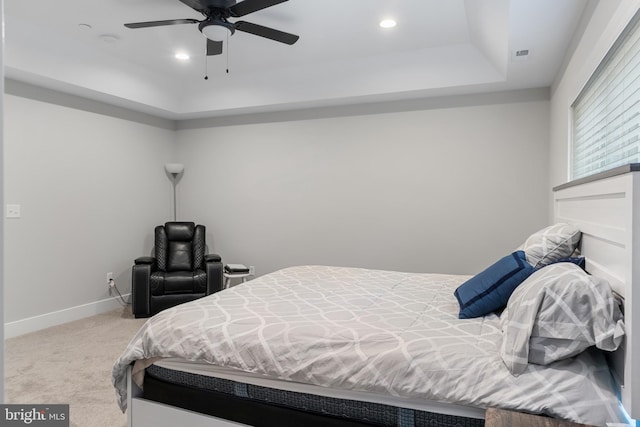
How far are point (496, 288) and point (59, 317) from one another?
13.9 ft

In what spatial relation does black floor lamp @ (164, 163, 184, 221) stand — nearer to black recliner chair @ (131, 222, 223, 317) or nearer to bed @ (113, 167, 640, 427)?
black recliner chair @ (131, 222, 223, 317)

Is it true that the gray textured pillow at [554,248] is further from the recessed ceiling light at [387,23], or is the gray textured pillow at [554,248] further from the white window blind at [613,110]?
the recessed ceiling light at [387,23]

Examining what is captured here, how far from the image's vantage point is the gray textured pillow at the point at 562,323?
129cm

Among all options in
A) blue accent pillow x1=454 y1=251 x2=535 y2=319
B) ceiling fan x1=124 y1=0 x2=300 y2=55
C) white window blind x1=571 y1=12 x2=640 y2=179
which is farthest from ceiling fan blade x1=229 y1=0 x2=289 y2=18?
blue accent pillow x1=454 y1=251 x2=535 y2=319

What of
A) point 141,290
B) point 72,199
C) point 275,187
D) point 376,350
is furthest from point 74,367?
point 275,187

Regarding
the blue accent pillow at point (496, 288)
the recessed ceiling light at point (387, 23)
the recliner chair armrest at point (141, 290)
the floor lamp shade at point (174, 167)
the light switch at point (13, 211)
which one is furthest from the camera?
the floor lamp shade at point (174, 167)

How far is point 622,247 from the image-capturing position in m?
1.31

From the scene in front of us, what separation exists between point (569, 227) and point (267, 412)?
177 cm

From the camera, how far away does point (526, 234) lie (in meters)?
4.05

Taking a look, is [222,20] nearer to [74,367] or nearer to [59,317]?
[74,367]

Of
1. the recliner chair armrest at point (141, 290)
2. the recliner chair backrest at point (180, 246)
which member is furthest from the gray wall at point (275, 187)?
the recliner chair armrest at point (141, 290)

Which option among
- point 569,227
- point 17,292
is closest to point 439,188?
point 569,227

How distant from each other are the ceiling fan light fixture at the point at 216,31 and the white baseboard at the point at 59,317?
2.92m

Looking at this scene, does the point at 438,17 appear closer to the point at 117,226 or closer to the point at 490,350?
the point at 490,350
